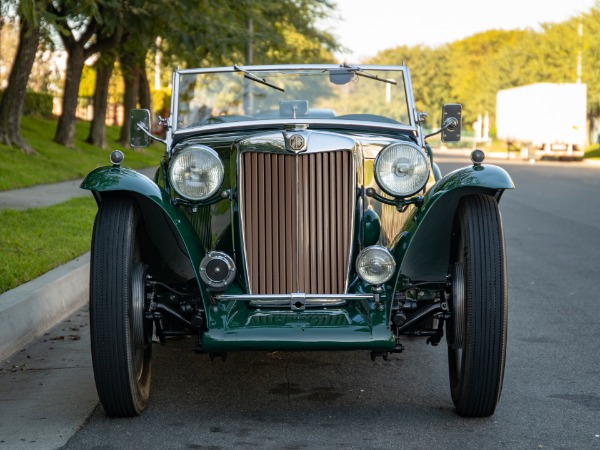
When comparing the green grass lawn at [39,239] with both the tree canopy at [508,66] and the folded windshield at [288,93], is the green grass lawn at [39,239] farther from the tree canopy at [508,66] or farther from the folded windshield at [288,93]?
the tree canopy at [508,66]

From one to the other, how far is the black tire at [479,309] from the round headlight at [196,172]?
1192 millimetres

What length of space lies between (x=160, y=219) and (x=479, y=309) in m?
1.60

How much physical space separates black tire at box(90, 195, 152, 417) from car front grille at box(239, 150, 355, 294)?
0.55 m

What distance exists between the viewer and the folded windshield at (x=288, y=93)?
23.6 feet

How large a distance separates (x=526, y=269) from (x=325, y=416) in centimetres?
614

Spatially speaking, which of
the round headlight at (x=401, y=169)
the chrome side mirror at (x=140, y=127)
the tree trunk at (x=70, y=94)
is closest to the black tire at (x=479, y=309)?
the round headlight at (x=401, y=169)

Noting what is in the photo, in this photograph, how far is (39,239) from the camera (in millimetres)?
10641

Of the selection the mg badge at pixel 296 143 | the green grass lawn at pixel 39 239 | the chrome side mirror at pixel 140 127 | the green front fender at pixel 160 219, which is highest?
the chrome side mirror at pixel 140 127

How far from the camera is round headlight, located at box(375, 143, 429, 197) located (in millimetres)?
5406

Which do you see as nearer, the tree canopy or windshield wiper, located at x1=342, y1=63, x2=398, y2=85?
windshield wiper, located at x1=342, y1=63, x2=398, y2=85

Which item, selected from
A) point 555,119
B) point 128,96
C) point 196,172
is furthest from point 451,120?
point 555,119

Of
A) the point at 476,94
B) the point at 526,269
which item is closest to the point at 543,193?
the point at 526,269

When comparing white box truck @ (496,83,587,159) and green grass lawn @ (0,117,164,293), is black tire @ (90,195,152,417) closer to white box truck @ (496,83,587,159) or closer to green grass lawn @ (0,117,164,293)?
green grass lawn @ (0,117,164,293)

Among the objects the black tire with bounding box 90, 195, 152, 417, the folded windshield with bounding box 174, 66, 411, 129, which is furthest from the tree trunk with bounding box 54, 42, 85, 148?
the black tire with bounding box 90, 195, 152, 417
